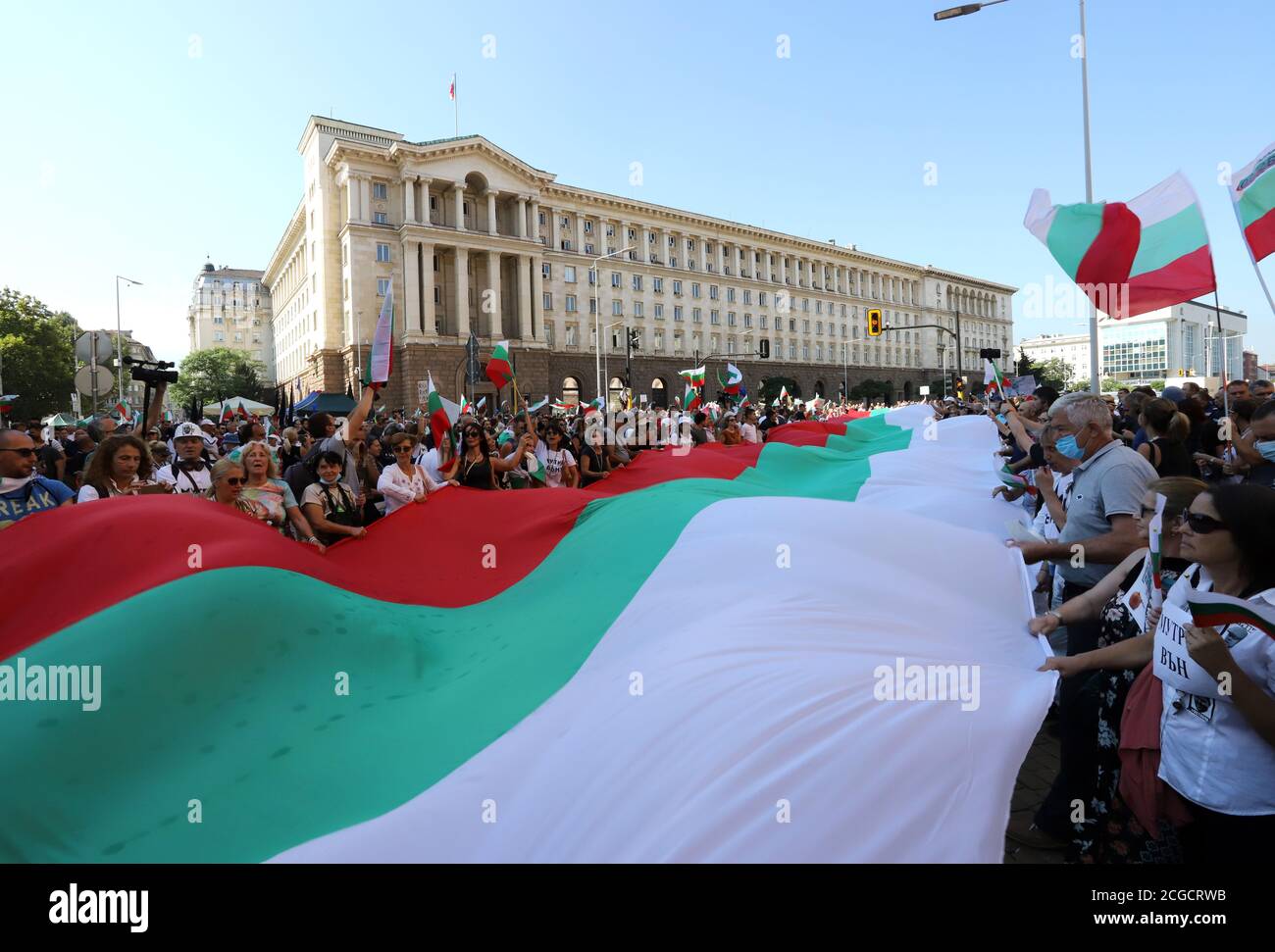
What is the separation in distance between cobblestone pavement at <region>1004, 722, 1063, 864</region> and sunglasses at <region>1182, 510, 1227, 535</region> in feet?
5.19

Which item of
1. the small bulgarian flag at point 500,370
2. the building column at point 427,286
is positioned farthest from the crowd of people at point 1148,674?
the building column at point 427,286

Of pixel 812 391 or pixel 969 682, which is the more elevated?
pixel 812 391

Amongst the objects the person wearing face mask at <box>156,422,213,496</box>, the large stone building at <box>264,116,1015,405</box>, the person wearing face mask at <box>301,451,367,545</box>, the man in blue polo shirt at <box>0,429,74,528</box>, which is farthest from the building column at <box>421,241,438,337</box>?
the man in blue polo shirt at <box>0,429,74,528</box>

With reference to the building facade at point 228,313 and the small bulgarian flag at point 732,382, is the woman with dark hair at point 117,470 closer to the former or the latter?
the small bulgarian flag at point 732,382

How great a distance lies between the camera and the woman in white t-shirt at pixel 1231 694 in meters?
2.25

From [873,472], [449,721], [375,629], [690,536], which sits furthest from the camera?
[873,472]

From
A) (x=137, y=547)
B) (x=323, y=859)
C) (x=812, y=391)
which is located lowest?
(x=323, y=859)

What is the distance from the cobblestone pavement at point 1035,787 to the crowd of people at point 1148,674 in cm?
8

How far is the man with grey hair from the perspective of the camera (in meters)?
3.69

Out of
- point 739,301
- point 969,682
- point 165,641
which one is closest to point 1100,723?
point 969,682

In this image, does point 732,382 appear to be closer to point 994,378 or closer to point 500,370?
point 994,378
